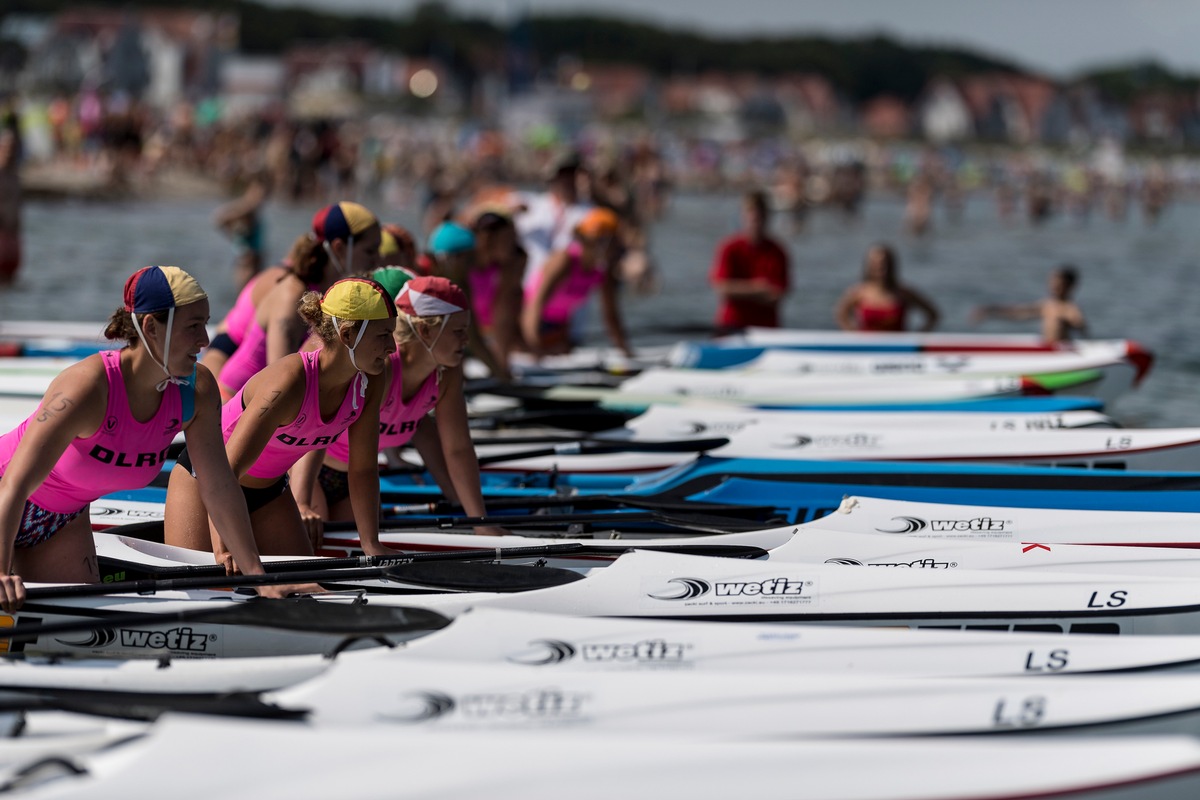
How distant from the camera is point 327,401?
17.3ft

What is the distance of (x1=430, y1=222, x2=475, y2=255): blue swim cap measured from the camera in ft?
27.9

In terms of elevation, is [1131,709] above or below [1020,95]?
below

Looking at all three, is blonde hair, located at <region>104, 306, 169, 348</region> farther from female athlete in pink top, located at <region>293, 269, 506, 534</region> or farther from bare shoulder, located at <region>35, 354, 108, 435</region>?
female athlete in pink top, located at <region>293, 269, 506, 534</region>

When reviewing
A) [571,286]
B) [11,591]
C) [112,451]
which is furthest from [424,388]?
[571,286]

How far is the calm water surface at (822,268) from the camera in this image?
16.6 metres

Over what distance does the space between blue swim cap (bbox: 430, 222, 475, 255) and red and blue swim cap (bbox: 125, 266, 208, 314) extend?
4024 millimetres

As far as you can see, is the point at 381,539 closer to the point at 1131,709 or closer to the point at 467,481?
the point at 467,481

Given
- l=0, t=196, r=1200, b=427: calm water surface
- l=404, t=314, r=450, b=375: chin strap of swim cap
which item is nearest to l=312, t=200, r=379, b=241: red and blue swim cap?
l=404, t=314, r=450, b=375: chin strap of swim cap

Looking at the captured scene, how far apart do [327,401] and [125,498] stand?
2.18 metres

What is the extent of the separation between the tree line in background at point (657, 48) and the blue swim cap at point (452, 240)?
407 feet

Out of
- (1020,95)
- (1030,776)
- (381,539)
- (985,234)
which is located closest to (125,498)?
(381,539)

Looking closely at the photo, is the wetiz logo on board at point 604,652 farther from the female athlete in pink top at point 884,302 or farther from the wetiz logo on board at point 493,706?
the female athlete in pink top at point 884,302

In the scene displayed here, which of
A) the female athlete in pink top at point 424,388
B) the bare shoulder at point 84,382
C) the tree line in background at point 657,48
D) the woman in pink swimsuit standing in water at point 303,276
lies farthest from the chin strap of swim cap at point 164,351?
the tree line in background at point 657,48

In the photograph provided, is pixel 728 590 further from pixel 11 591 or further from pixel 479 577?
pixel 11 591
